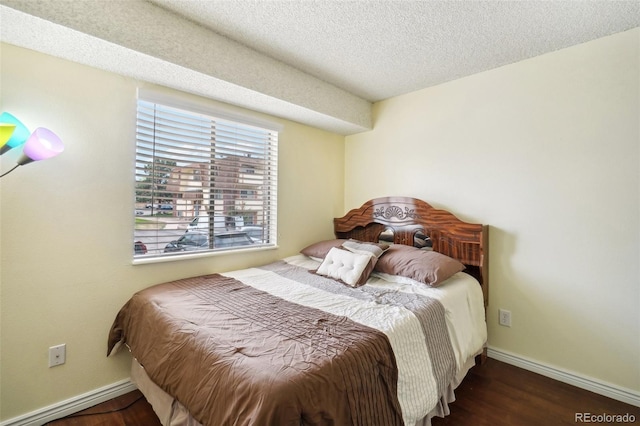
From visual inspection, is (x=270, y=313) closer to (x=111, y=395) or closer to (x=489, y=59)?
(x=111, y=395)

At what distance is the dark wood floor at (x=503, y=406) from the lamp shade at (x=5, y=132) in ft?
5.23

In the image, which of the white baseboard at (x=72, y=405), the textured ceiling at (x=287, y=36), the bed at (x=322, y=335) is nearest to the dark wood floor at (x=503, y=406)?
the white baseboard at (x=72, y=405)

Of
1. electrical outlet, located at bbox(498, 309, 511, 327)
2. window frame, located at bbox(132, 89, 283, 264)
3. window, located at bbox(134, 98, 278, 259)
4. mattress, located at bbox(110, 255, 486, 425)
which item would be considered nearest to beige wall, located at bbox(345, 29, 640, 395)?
electrical outlet, located at bbox(498, 309, 511, 327)

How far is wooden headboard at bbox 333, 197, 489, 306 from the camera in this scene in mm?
2363

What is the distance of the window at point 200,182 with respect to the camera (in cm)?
209

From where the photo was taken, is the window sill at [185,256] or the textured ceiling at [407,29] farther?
the window sill at [185,256]

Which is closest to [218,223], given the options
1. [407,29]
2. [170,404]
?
[170,404]

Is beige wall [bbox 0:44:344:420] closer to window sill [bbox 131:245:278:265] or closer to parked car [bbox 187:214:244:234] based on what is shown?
window sill [bbox 131:245:278:265]

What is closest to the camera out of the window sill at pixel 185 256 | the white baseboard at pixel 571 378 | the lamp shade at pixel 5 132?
the lamp shade at pixel 5 132

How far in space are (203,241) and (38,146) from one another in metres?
1.22

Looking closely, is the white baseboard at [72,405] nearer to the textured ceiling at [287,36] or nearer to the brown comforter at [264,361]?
the brown comforter at [264,361]

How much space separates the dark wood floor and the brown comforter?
451mm

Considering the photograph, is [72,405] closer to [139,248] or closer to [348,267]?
[139,248]

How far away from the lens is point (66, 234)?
1.74 metres
